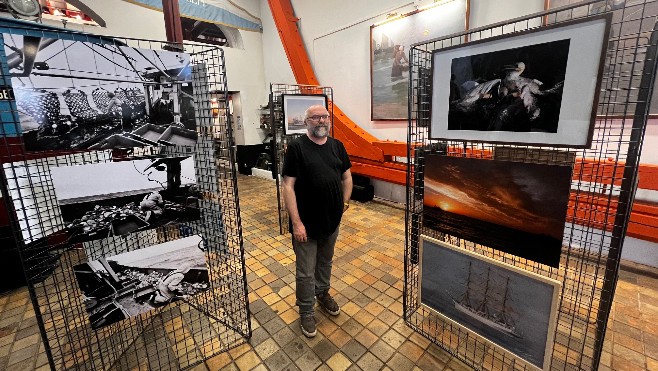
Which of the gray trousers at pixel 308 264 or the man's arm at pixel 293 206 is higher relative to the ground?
the man's arm at pixel 293 206

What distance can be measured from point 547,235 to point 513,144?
18.3 inches

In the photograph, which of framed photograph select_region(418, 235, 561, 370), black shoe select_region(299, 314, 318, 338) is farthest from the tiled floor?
framed photograph select_region(418, 235, 561, 370)

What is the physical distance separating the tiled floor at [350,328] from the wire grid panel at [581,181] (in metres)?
0.16

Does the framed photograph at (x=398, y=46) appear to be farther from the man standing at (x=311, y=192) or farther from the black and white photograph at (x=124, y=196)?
the black and white photograph at (x=124, y=196)

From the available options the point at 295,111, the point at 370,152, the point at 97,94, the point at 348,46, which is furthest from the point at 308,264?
the point at 348,46

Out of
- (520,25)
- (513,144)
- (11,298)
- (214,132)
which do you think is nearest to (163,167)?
(214,132)

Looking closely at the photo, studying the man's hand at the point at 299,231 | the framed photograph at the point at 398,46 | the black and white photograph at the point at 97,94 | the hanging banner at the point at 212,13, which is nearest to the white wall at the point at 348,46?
the framed photograph at the point at 398,46

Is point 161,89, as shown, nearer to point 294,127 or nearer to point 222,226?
point 222,226

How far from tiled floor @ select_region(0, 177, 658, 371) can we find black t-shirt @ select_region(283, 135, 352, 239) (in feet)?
2.51

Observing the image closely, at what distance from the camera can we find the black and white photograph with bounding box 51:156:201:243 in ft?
4.59

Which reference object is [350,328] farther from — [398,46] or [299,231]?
[398,46]

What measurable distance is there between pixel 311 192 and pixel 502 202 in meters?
1.10

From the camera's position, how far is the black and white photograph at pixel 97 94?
1223mm

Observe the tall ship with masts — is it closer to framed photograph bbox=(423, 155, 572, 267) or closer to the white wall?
framed photograph bbox=(423, 155, 572, 267)
